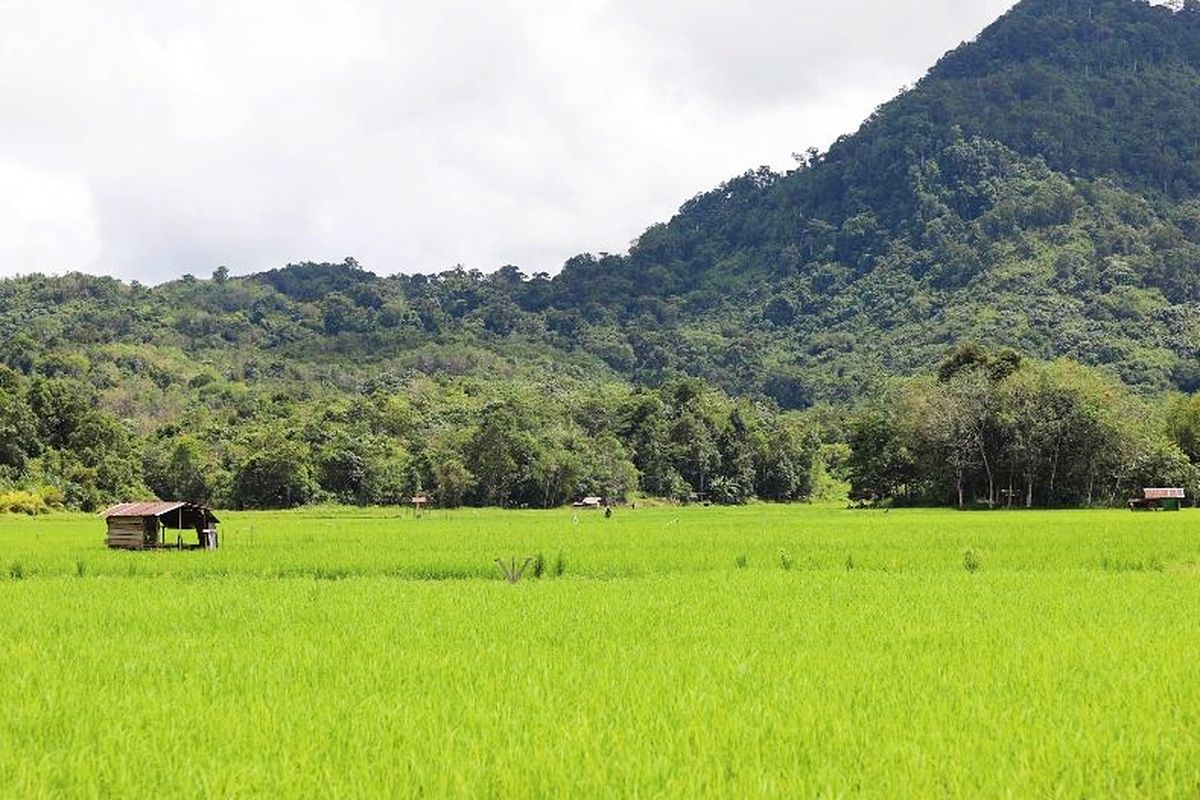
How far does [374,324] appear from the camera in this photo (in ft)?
514

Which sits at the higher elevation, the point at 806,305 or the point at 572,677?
the point at 806,305

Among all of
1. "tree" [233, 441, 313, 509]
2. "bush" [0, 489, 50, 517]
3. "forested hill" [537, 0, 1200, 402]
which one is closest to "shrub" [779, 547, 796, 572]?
"bush" [0, 489, 50, 517]

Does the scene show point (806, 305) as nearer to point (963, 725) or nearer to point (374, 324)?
point (374, 324)

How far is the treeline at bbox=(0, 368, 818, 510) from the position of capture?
57.9m

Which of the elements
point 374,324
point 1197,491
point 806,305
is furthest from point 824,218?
point 1197,491

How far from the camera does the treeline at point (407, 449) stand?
57875 millimetres

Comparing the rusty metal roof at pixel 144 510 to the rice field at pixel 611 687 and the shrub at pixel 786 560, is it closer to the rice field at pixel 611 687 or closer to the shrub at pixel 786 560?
the rice field at pixel 611 687

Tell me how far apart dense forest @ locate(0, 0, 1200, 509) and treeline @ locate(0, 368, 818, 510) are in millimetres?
236

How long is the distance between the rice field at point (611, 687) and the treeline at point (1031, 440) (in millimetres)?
36037

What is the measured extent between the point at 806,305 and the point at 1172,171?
6786 cm

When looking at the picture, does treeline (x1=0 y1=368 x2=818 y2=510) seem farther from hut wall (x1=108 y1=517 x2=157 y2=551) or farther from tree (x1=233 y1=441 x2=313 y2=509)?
→ hut wall (x1=108 y1=517 x2=157 y2=551)

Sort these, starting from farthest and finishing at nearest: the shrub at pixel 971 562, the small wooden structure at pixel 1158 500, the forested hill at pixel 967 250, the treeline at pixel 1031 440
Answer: the forested hill at pixel 967 250 < the treeline at pixel 1031 440 < the small wooden structure at pixel 1158 500 < the shrub at pixel 971 562

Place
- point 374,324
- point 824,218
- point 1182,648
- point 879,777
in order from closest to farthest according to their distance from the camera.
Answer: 1. point 879,777
2. point 1182,648
3. point 374,324
4. point 824,218

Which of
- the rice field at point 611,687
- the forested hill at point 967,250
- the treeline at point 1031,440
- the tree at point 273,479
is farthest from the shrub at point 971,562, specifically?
the forested hill at point 967,250
